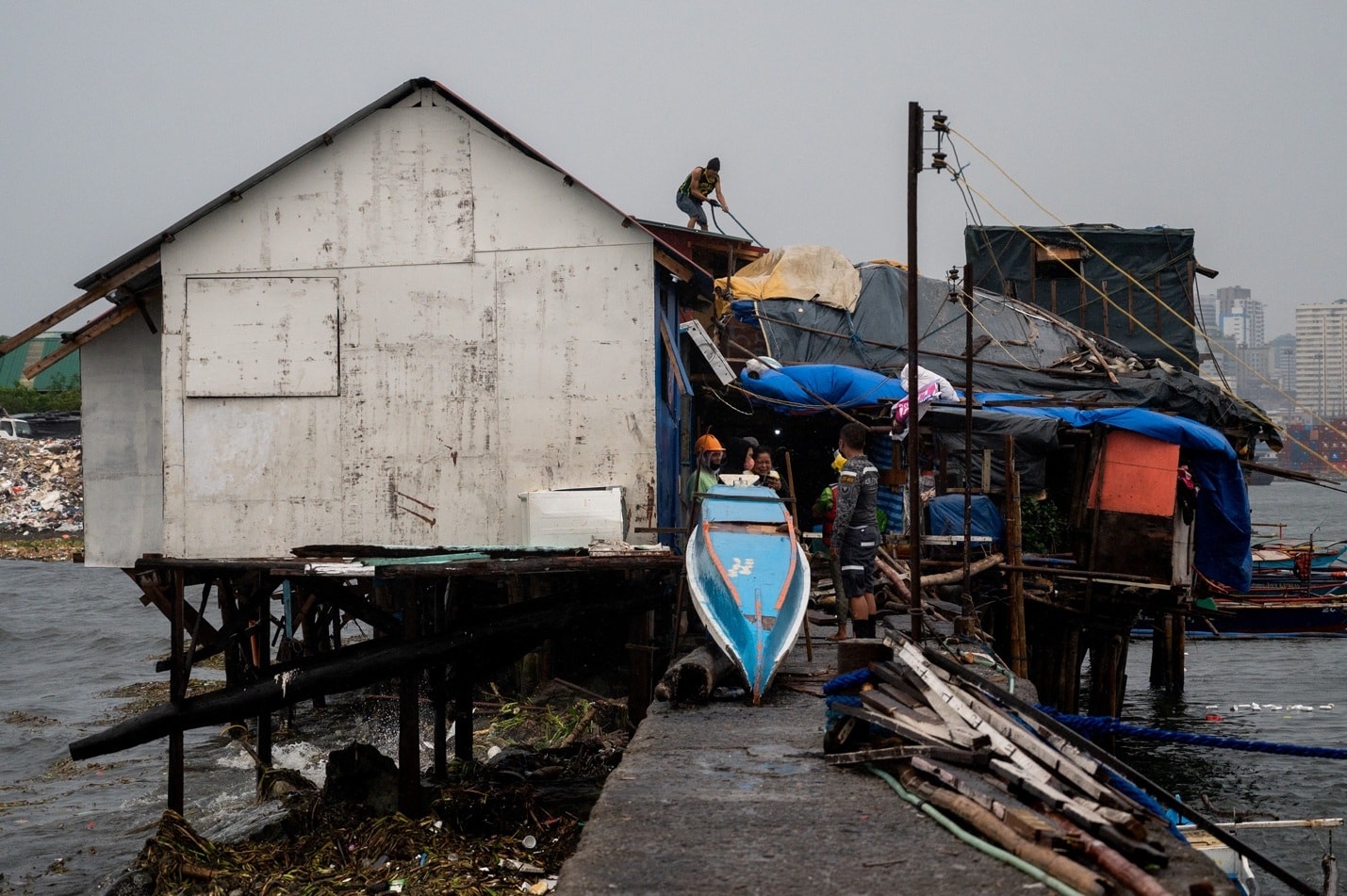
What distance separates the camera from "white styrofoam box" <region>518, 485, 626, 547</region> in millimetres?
12602

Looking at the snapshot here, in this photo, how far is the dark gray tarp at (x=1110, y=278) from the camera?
3034cm

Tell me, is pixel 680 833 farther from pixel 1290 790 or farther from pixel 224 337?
pixel 1290 790

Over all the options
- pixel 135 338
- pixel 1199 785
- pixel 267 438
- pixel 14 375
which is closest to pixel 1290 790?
pixel 1199 785

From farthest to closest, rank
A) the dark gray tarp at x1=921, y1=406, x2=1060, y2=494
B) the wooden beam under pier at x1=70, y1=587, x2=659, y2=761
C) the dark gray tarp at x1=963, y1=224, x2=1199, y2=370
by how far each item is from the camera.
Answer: the dark gray tarp at x1=963, y1=224, x2=1199, y2=370 → the dark gray tarp at x1=921, y1=406, x2=1060, y2=494 → the wooden beam under pier at x1=70, y1=587, x2=659, y2=761

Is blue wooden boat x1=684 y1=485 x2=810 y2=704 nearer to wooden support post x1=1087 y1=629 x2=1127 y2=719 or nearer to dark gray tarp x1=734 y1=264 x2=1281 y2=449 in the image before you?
wooden support post x1=1087 y1=629 x2=1127 y2=719

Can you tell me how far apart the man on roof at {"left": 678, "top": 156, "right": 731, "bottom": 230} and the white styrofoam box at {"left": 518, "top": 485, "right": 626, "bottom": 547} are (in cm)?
1125

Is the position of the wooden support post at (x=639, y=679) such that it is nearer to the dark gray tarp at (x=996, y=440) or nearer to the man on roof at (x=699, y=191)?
the dark gray tarp at (x=996, y=440)

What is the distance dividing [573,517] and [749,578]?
8.37 ft

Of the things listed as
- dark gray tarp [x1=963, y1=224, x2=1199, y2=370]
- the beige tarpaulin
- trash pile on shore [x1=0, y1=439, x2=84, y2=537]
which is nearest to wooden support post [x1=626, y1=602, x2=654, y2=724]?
the beige tarpaulin

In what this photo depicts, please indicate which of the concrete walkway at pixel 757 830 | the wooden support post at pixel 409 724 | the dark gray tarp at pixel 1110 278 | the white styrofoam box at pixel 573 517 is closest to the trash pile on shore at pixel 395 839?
the wooden support post at pixel 409 724

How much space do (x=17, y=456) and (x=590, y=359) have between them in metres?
47.9

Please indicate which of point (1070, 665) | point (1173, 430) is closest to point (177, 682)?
point (1070, 665)

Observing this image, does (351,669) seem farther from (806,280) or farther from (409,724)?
(806,280)

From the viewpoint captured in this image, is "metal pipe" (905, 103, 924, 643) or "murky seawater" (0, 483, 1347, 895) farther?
"murky seawater" (0, 483, 1347, 895)
